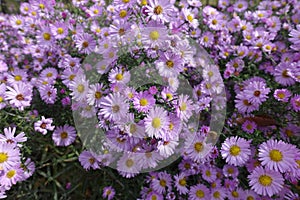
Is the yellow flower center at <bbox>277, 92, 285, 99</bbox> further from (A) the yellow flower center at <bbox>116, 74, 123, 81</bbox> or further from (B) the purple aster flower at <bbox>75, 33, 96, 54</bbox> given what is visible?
(B) the purple aster flower at <bbox>75, 33, 96, 54</bbox>

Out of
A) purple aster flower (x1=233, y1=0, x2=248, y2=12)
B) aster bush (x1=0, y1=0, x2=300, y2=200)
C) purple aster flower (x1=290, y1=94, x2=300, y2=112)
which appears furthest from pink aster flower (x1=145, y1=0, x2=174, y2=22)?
purple aster flower (x1=233, y1=0, x2=248, y2=12)

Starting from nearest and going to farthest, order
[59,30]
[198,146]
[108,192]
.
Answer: [198,146] < [108,192] < [59,30]

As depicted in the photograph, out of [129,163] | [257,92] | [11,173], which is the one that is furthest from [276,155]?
[11,173]

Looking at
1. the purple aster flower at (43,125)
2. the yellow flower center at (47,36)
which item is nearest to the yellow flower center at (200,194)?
the purple aster flower at (43,125)

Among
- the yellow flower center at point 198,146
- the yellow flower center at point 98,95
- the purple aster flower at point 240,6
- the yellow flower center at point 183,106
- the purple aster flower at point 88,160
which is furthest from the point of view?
the purple aster flower at point 240,6

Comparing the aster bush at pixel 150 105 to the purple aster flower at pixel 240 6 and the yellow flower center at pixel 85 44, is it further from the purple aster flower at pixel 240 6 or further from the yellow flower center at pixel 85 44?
the purple aster flower at pixel 240 6

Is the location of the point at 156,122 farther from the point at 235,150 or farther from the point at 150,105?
the point at 235,150
